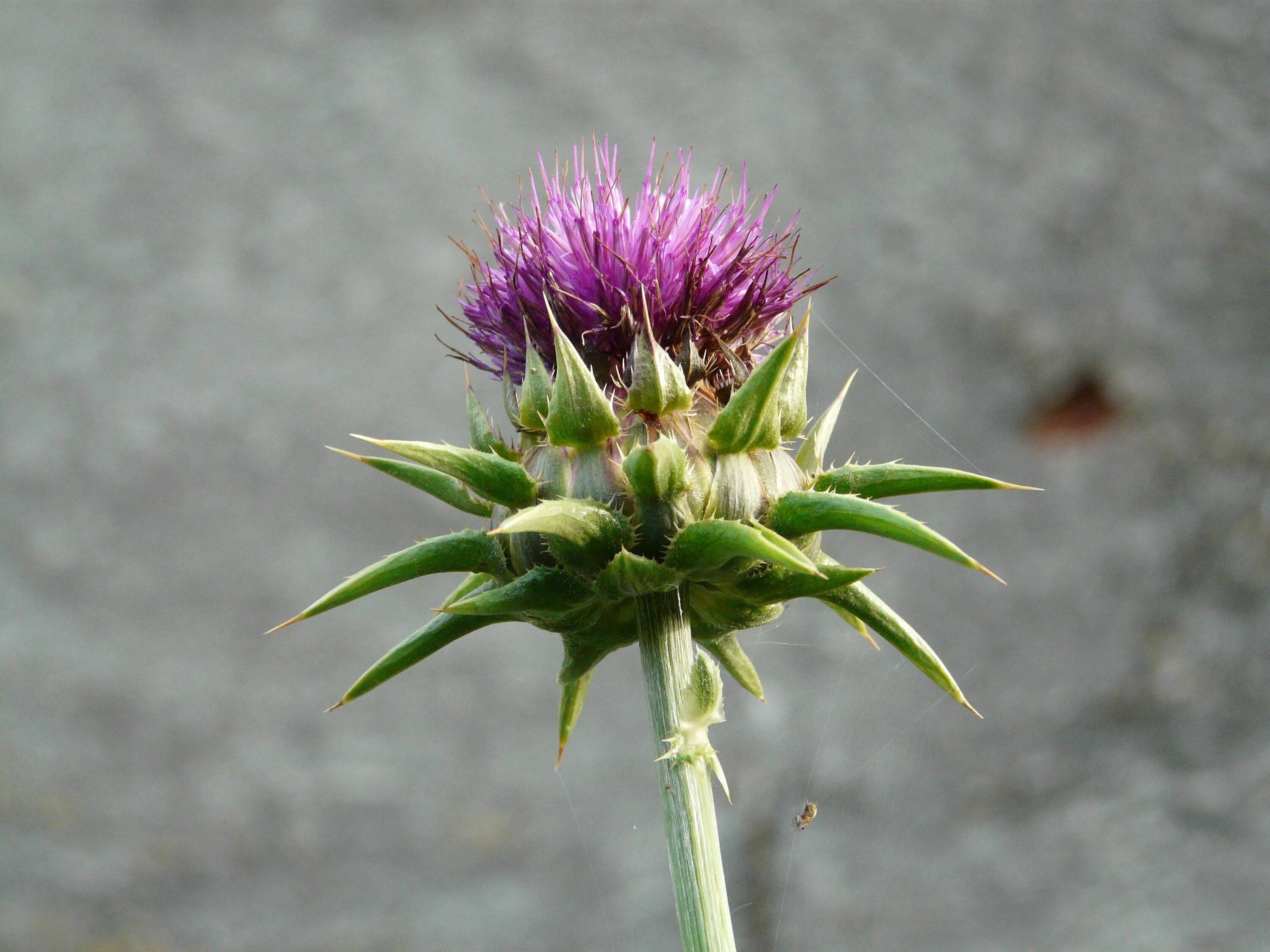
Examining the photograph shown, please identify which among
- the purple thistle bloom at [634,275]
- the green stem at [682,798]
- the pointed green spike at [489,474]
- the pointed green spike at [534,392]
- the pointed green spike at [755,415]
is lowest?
the green stem at [682,798]

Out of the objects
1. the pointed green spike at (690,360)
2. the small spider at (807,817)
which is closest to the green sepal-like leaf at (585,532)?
→ the pointed green spike at (690,360)

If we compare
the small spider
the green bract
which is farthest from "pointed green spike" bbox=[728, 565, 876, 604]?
the small spider

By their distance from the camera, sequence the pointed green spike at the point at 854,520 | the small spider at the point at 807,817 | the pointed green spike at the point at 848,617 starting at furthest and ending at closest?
the small spider at the point at 807,817 < the pointed green spike at the point at 848,617 < the pointed green spike at the point at 854,520

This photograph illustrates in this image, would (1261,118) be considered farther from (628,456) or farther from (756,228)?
(628,456)

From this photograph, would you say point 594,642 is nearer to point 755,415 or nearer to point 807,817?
point 755,415

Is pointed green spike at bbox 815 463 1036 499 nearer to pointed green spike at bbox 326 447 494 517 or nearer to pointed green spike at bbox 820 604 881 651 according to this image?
pointed green spike at bbox 820 604 881 651

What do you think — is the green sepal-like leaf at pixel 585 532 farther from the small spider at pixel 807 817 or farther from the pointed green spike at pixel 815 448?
the small spider at pixel 807 817
